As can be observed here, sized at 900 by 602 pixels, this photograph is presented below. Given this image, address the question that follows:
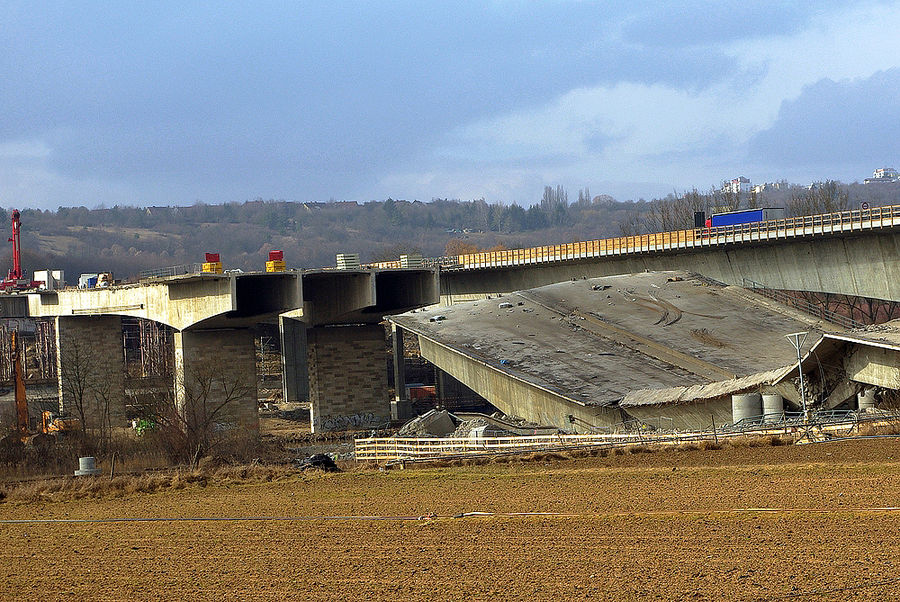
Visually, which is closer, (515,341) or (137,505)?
(137,505)

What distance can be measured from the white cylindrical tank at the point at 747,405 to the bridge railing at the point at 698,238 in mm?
21152

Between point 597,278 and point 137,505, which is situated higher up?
point 597,278

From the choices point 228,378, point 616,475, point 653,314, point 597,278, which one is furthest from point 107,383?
point 616,475

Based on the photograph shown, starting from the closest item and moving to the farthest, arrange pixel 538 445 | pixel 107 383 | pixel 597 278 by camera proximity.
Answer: pixel 538 445 → pixel 597 278 → pixel 107 383

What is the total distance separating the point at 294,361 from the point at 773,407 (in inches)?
3049

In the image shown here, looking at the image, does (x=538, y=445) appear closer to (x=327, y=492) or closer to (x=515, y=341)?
(x=327, y=492)

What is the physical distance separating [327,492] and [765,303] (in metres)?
37.9

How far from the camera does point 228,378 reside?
256 feet

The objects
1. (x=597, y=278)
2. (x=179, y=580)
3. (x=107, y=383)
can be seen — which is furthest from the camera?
(x=107, y=383)

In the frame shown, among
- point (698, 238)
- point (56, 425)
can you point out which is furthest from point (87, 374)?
point (698, 238)

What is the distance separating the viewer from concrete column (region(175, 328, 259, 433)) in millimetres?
76812

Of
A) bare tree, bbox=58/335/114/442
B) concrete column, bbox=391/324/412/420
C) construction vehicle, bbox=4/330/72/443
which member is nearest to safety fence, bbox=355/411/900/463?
construction vehicle, bbox=4/330/72/443

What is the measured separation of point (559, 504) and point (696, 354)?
29922mm

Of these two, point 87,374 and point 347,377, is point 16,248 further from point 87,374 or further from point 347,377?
point 347,377
